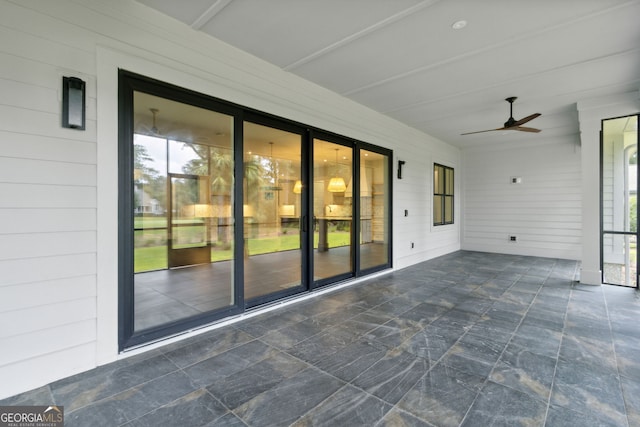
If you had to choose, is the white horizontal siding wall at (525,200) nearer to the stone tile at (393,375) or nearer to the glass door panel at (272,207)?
the glass door panel at (272,207)

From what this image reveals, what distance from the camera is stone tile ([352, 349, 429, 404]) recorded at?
6.66 ft

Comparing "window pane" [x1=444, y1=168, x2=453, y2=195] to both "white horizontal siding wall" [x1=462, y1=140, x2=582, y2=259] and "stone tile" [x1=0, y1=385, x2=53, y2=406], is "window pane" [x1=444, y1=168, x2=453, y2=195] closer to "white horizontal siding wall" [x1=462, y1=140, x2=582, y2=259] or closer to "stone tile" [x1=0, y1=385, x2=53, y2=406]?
"white horizontal siding wall" [x1=462, y1=140, x2=582, y2=259]

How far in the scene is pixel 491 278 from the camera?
17.2 ft

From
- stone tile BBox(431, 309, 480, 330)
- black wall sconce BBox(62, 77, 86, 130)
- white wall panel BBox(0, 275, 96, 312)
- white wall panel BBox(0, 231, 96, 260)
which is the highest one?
black wall sconce BBox(62, 77, 86, 130)

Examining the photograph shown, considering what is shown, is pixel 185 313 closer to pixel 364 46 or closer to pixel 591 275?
pixel 364 46

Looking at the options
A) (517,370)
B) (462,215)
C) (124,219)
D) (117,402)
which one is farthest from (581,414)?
(462,215)

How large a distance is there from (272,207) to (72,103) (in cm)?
300

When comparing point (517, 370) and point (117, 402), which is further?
point (517, 370)

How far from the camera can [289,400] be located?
1.94 meters

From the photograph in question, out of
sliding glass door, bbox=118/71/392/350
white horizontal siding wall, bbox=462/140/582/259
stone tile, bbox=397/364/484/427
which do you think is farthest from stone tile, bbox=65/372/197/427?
white horizontal siding wall, bbox=462/140/582/259

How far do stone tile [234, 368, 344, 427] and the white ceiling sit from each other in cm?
303

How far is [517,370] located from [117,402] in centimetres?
284

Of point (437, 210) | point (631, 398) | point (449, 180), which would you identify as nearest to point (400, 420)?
point (631, 398)

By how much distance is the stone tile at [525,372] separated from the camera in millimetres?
2064
